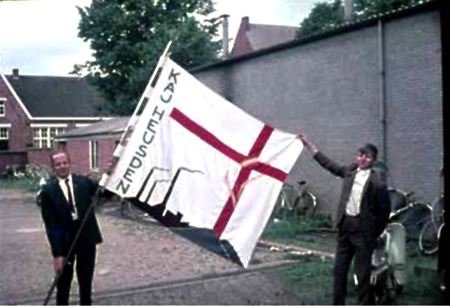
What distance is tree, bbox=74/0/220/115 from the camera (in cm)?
3506

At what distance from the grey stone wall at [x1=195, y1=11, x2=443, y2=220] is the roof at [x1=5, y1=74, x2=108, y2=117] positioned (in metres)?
37.6

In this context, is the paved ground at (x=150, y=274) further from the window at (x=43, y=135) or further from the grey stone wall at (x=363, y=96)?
the window at (x=43, y=135)

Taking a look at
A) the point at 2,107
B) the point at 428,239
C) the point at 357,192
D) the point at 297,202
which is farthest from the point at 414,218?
the point at 2,107

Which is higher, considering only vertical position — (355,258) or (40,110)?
(40,110)

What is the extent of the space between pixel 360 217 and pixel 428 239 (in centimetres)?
516

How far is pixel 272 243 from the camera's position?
12.4m

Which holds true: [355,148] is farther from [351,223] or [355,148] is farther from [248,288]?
[351,223]

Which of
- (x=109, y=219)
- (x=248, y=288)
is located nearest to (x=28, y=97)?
(x=109, y=219)

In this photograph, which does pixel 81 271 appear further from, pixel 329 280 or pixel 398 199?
pixel 398 199

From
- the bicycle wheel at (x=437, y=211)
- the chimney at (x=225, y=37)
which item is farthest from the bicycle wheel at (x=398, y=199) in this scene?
the chimney at (x=225, y=37)

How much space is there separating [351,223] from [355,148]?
28.2ft

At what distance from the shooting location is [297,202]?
16.5 m

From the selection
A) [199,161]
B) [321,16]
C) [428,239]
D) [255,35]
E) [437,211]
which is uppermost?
[255,35]

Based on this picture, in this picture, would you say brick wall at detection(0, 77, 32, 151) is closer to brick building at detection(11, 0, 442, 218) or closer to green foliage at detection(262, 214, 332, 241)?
brick building at detection(11, 0, 442, 218)
